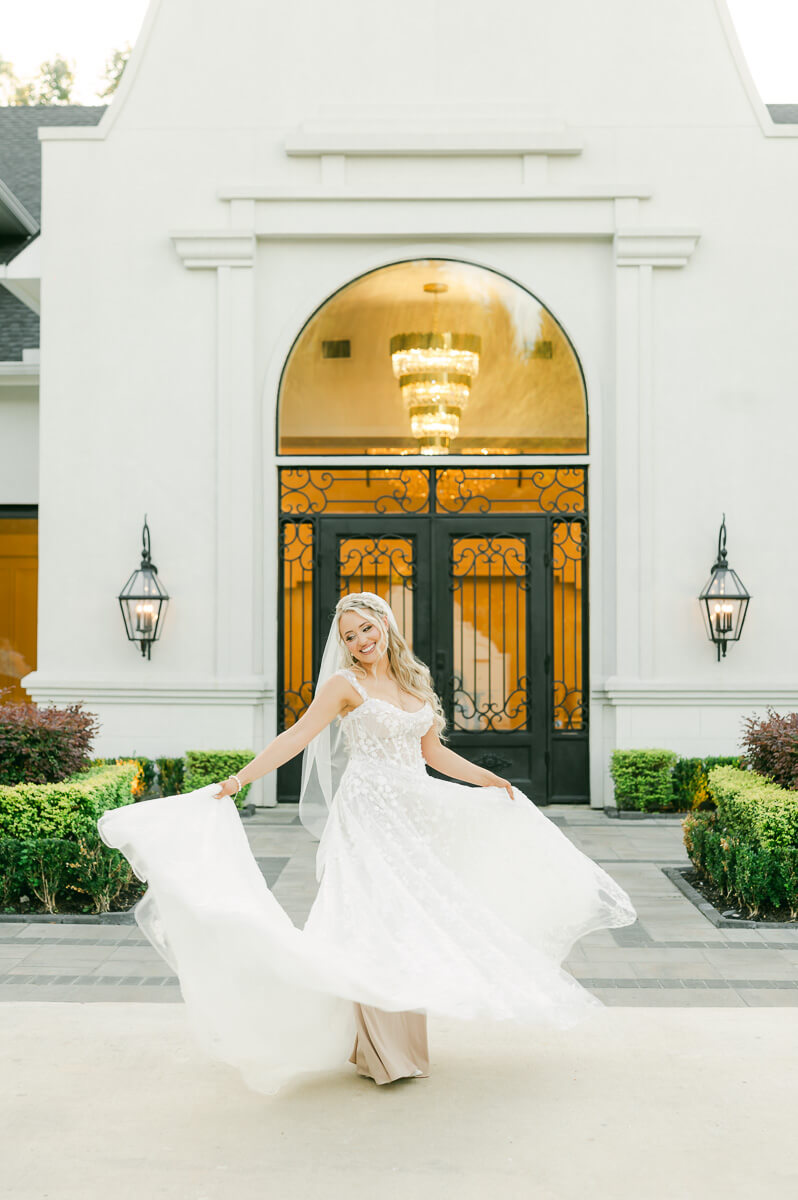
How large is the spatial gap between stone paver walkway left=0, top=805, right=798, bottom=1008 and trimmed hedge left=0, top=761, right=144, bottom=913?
28cm

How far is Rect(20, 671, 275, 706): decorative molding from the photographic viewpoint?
38.3 feet

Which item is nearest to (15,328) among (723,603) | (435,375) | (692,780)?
(435,375)

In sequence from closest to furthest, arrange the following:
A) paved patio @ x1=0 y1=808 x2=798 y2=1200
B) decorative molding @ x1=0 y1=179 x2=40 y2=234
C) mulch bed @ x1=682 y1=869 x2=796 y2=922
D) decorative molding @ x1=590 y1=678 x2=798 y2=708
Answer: paved patio @ x1=0 y1=808 x2=798 y2=1200
mulch bed @ x1=682 y1=869 x2=796 y2=922
decorative molding @ x1=590 y1=678 x2=798 y2=708
decorative molding @ x1=0 y1=179 x2=40 y2=234

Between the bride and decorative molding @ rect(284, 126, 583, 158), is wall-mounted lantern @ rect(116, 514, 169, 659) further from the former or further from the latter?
the bride

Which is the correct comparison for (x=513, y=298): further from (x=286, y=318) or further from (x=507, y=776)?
(x=507, y=776)

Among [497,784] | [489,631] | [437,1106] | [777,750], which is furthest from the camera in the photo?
[489,631]

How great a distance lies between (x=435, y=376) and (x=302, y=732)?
8.00 meters

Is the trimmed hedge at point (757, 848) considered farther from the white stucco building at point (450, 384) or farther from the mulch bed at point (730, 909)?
the white stucco building at point (450, 384)

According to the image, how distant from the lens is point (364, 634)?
4793mm

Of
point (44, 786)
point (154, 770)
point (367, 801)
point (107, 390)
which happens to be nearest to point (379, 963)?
point (367, 801)

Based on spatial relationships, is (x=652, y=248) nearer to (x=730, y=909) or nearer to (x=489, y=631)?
(x=489, y=631)

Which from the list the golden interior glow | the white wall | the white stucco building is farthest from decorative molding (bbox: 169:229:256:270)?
the white wall

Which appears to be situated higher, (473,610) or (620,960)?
(473,610)

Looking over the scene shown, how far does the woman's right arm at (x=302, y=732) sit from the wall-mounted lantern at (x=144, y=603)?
7.00 meters
